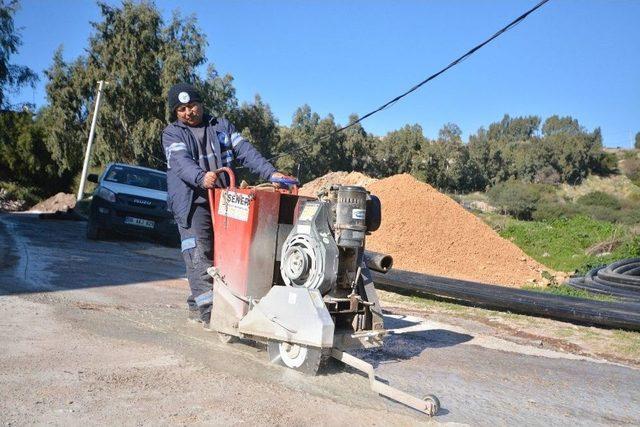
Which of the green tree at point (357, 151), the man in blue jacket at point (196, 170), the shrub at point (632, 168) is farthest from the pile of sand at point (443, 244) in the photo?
the shrub at point (632, 168)

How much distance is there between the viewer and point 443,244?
46.1ft

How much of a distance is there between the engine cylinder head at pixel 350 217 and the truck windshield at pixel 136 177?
9.14 metres

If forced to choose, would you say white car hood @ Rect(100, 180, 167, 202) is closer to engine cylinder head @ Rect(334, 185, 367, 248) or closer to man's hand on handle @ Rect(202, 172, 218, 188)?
man's hand on handle @ Rect(202, 172, 218, 188)

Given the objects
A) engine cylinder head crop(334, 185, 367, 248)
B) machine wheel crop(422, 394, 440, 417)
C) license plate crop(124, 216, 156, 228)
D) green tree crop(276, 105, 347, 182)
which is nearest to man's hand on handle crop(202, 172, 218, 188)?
engine cylinder head crop(334, 185, 367, 248)

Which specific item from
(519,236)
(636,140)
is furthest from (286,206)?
(636,140)

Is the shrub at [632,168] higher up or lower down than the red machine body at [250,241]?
higher up

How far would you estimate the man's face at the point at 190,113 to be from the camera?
482 centimetres

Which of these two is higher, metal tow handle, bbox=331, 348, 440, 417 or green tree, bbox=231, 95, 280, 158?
green tree, bbox=231, 95, 280, 158

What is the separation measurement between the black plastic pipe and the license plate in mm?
5108

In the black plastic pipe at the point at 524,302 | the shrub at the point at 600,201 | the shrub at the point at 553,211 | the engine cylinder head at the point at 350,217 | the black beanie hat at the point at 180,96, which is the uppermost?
the shrub at the point at 600,201

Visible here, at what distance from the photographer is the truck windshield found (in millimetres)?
12305

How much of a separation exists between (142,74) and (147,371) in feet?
113

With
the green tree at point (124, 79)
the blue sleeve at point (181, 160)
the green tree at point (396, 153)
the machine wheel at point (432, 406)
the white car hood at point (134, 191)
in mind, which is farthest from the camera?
the green tree at point (396, 153)

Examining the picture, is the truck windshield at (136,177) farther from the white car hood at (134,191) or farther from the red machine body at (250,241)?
the red machine body at (250,241)
